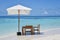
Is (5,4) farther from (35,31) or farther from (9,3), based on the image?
(35,31)

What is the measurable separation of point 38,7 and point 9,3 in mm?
3979

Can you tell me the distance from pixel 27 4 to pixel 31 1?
2.18ft

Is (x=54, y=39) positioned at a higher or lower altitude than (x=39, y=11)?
lower

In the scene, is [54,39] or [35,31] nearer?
[54,39]

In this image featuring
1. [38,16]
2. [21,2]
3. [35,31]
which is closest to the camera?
[35,31]

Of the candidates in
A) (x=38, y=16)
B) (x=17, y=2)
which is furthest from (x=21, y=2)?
(x=38, y=16)

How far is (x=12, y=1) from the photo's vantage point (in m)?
26.2

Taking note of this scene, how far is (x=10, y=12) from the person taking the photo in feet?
33.4

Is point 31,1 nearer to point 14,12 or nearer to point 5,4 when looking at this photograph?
point 5,4

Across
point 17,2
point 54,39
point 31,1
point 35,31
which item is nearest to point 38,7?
point 31,1

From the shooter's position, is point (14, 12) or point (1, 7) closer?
point (14, 12)

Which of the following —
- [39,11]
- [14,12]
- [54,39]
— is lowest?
[54,39]

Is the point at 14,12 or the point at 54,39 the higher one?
the point at 14,12

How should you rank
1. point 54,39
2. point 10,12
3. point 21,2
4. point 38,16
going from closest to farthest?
point 54,39
point 10,12
point 21,2
point 38,16
